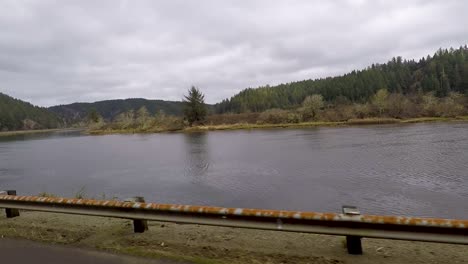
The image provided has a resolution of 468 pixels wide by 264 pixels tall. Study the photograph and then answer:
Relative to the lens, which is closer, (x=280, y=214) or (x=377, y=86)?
(x=280, y=214)

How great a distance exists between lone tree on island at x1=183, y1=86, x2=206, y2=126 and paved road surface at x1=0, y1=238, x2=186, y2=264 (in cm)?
8193

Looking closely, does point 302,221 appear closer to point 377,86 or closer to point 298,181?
point 298,181

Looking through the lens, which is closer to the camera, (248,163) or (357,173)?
(357,173)

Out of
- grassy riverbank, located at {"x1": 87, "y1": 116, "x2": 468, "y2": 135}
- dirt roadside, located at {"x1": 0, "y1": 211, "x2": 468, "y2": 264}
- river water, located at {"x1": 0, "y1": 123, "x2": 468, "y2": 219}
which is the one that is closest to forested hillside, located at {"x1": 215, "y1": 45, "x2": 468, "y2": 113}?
grassy riverbank, located at {"x1": 87, "y1": 116, "x2": 468, "y2": 135}

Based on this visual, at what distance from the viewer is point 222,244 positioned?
17.6 ft

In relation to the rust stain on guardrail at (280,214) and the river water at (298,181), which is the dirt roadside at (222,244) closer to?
the rust stain on guardrail at (280,214)

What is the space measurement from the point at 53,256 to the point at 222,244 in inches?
94.7

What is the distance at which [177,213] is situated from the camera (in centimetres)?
525

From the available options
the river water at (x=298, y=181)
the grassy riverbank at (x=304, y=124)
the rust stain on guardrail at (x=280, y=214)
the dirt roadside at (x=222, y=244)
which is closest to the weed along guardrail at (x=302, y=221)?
the rust stain on guardrail at (x=280, y=214)

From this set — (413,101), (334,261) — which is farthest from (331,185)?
(413,101)

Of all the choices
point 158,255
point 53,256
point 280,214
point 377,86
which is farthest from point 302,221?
point 377,86

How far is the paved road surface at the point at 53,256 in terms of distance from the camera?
4.70 m

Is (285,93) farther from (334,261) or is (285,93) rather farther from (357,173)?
(334,261)

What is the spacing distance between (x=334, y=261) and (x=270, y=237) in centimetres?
143
